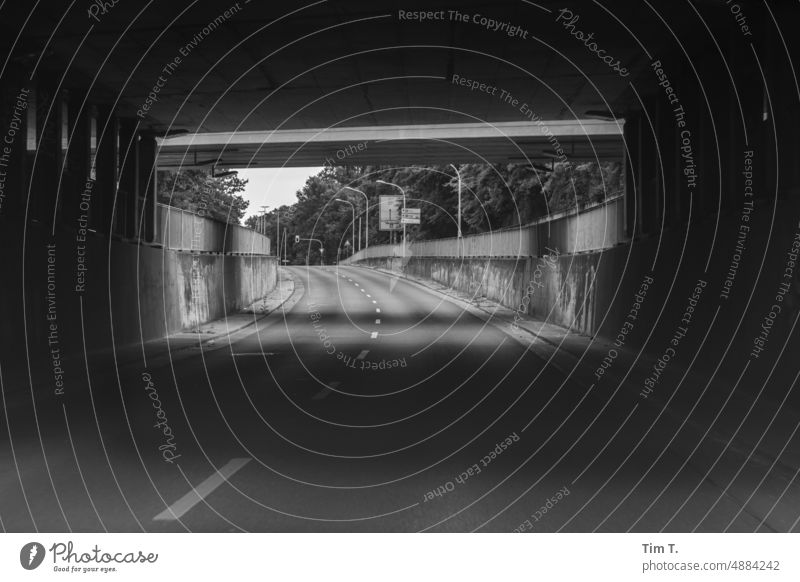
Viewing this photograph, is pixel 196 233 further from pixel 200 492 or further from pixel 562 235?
pixel 200 492

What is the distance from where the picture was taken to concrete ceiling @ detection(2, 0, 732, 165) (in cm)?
1434

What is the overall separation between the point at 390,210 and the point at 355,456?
87.6 metres

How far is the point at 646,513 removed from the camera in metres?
6.49

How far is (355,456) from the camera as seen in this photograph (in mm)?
8758

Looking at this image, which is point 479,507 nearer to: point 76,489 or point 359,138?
point 76,489

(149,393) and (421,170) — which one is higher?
(421,170)

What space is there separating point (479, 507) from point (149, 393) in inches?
352

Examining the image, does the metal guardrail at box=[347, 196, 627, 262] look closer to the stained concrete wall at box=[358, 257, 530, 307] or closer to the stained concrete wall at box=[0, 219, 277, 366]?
the stained concrete wall at box=[358, 257, 530, 307]

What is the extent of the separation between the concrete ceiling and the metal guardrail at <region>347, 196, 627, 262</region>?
9.62 ft

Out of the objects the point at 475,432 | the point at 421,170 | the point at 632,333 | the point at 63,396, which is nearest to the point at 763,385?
the point at 475,432

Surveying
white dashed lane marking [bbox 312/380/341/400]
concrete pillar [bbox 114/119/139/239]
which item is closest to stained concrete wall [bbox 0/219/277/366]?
concrete pillar [bbox 114/119/139/239]

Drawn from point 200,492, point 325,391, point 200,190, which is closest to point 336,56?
point 325,391

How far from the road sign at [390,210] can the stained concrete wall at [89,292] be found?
2415 inches

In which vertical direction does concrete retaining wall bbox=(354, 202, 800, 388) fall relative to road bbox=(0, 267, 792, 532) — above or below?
above
